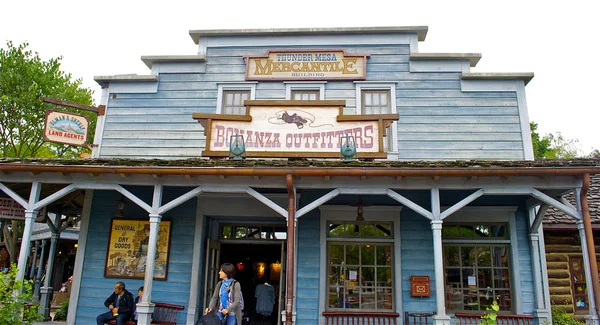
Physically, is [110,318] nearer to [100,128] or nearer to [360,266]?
[100,128]

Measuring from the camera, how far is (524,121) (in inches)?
386

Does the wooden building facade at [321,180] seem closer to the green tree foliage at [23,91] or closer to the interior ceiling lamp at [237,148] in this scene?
the interior ceiling lamp at [237,148]

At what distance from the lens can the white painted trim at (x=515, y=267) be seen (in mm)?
8477

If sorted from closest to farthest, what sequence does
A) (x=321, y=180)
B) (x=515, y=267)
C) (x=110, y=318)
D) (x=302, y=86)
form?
1. (x=321, y=180)
2. (x=110, y=318)
3. (x=515, y=267)
4. (x=302, y=86)

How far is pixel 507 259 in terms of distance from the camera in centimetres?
888

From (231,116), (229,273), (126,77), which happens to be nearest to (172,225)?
(231,116)

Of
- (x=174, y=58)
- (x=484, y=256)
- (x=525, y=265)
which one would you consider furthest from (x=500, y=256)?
(x=174, y=58)

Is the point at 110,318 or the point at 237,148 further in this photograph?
the point at 237,148

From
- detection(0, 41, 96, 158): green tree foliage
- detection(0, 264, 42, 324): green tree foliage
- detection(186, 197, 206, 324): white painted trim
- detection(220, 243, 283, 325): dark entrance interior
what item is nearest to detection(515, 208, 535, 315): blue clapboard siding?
detection(186, 197, 206, 324): white painted trim

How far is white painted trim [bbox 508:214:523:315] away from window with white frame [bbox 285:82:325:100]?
5.03 meters

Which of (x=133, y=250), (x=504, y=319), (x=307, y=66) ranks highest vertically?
(x=307, y=66)

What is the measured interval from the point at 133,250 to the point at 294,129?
4.30 m

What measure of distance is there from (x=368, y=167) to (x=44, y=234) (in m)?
17.4

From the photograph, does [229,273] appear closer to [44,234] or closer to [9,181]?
[9,181]
